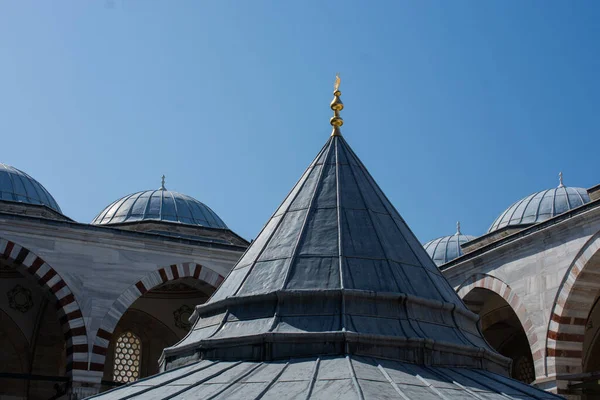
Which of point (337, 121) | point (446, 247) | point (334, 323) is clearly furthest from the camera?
point (446, 247)

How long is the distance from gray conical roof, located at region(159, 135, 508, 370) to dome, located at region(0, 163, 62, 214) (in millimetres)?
13072

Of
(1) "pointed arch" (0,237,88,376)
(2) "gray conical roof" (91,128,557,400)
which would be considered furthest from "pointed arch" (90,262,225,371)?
(2) "gray conical roof" (91,128,557,400)

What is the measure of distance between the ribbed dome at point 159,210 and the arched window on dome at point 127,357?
2.34 m

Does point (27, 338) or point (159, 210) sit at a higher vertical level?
point (159, 210)

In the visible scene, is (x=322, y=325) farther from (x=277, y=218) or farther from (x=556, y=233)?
(x=556, y=233)

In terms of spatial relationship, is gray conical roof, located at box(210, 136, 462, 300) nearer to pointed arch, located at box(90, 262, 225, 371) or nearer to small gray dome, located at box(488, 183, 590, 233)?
pointed arch, located at box(90, 262, 225, 371)

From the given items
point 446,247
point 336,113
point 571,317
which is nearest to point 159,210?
point 446,247

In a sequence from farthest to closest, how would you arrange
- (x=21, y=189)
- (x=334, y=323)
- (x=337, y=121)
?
1. (x=21, y=189)
2. (x=337, y=121)
3. (x=334, y=323)

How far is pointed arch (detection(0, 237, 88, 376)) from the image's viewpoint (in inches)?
551

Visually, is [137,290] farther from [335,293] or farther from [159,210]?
[335,293]

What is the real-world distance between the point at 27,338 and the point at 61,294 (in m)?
2.95

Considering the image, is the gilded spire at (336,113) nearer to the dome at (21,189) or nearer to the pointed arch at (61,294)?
the pointed arch at (61,294)

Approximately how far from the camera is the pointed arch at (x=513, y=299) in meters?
13.3

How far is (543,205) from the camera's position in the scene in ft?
58.1
